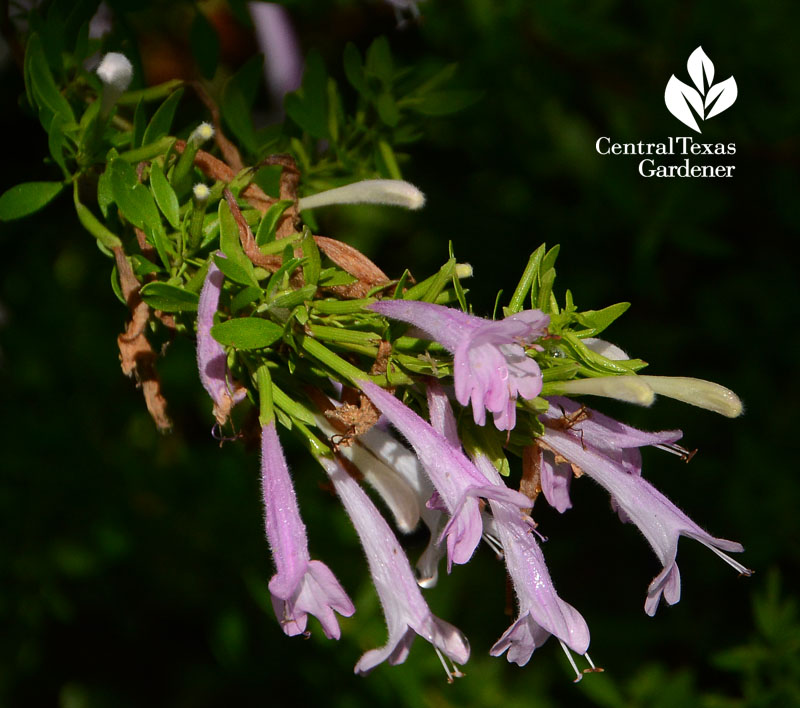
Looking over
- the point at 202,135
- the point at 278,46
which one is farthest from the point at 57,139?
the point at 278,46

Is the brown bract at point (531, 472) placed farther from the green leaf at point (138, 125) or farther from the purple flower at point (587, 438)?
the green leaf at point (138, 125)

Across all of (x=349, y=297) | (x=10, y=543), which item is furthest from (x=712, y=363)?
(x=10, y=543)

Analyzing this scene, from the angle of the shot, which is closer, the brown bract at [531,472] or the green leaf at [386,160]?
the brown bract at [531,472]

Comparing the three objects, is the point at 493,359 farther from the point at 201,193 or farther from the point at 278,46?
the point at 278,46

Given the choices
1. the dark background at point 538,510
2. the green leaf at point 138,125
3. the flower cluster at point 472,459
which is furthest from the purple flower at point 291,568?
the dark background at point 538,510

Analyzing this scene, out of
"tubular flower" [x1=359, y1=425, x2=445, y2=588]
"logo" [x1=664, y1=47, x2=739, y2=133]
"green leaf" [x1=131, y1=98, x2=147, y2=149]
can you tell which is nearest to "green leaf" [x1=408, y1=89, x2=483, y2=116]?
"green leaf" [x1=131, y1=98, x2=147, y2=149]

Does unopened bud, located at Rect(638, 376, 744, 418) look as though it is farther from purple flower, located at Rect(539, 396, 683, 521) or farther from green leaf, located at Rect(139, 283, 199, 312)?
→ green leaf, located at Rect(139, 283, 199, 312)

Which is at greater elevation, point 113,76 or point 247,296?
point 113,76

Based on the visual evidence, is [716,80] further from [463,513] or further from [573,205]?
[463,513]
